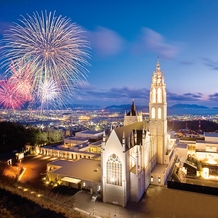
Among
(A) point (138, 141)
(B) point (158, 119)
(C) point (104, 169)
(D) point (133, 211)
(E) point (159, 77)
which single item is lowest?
(D) point (133, 211)

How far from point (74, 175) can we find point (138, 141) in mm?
8793

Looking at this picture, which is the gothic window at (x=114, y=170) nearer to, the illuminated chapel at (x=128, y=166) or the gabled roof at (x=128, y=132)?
the illuminated chapel at (x=128, y=166)

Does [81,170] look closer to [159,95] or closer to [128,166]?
[128,166]

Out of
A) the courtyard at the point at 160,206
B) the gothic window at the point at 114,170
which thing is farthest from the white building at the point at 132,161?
the courtyard at the point at 160,206

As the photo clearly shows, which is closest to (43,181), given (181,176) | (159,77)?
(181,176)

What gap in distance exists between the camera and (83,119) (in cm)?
12488

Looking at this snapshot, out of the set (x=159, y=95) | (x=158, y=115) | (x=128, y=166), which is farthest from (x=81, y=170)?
(x=159, y=95)

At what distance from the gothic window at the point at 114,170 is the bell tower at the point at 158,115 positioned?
937 cm

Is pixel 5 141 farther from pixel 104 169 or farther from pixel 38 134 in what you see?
pixel 104 169

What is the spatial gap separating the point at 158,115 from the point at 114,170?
457 inches

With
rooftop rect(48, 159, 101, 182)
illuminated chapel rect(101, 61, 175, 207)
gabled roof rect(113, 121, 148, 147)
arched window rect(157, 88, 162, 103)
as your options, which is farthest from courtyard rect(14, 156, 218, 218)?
arched window rect(157, 88, 162, 103)

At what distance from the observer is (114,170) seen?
20.4 meters

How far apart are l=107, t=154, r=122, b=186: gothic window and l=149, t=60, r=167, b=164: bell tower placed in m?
9.37

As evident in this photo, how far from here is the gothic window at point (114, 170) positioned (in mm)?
20144
